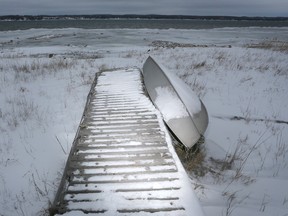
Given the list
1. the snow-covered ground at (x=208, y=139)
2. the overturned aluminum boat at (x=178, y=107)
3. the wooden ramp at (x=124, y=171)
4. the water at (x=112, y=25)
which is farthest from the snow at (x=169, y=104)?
the water at (x=112, y=25)

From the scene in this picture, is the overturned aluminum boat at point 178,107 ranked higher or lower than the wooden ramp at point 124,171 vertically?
higher

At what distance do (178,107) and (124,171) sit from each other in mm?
1864

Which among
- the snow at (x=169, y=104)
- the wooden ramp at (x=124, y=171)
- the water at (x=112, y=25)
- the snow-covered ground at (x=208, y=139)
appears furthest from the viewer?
the water at (x=112, y=25)

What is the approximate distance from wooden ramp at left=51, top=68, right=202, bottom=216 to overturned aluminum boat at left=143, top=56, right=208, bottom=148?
0.68 ft

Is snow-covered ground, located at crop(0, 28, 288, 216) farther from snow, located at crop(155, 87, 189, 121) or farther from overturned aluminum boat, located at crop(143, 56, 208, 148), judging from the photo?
snow, located at crop(155, 87, 189, 121)

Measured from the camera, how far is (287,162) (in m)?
4.02

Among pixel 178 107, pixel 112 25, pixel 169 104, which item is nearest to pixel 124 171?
pixel 178 107

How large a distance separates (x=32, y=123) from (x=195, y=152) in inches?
124

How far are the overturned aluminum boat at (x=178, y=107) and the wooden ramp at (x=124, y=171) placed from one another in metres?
0.21

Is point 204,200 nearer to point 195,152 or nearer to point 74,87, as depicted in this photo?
point 195,152

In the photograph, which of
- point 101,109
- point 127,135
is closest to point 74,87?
point 101,109

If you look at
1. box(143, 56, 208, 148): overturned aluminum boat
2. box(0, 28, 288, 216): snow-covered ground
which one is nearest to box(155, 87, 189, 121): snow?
box(143, 56, 208, 148): overturned aluminum boat

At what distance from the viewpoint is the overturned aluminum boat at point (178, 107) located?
4.08 m

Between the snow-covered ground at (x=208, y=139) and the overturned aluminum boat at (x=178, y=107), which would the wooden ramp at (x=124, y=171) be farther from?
the snow-covered ground at (x=208, y=139)
